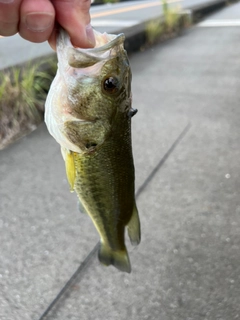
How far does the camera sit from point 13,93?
472cm

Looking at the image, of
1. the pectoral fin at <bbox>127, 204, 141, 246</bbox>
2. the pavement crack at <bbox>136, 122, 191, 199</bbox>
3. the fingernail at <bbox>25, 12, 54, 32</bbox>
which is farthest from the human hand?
the pavement crack at <bbox>136, 122, 191, 199</bbox>

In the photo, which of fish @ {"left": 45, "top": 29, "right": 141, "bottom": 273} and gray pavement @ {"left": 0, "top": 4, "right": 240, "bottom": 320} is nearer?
fish @ {"left": 45, "top": 29, "right": 141, "bottom": 273}

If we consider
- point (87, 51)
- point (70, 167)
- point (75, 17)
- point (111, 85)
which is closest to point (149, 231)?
point (70, 167)

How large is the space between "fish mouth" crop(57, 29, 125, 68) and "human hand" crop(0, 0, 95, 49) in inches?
1.2

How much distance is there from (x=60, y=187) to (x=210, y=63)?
5.24 metres

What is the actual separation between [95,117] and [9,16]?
1.52ft

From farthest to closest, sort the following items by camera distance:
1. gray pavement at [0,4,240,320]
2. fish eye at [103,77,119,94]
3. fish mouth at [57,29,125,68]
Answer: gray pavement at [0,4,240,320] → fish eye at [103,77,119,94] → fish mouth at [57,29,125,68]

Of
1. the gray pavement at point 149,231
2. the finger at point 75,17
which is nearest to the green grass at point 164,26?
the gray pavement at point 149,231

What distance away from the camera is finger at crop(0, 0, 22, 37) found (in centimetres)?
134

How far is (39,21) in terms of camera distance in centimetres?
137

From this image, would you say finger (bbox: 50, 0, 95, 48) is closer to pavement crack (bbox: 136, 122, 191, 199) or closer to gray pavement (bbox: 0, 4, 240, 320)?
gray pavement (bbox: 0, 4, 240, 320)

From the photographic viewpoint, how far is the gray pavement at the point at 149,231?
8.48 ft

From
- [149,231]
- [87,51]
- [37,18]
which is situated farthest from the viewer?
[149,231]

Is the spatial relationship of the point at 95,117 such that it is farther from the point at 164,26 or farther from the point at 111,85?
the point at 164,26
